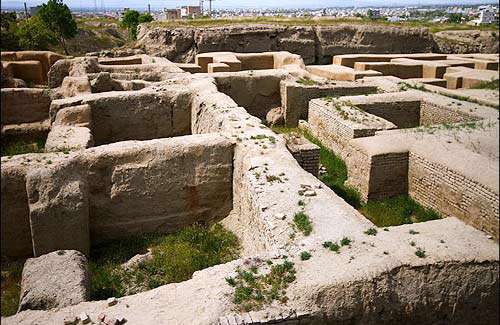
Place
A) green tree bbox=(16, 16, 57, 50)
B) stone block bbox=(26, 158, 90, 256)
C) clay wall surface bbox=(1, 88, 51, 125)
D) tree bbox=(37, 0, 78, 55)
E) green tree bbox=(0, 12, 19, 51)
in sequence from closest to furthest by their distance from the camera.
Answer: stone block bbox=(26, 158, 90, 256) < clay wall surface bbox=(1, 88, 51, 125) < green tree bbox=(0, 12, 19, 51) < green tree bbox=(16, 16, 57, 50) < tree bbox=(37, 0, 78, 55)

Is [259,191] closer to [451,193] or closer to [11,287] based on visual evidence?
[451,193]

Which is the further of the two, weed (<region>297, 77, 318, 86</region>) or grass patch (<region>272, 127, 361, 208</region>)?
weed (<region>297, 77, 318, 86</region>)

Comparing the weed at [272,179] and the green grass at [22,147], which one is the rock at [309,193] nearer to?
the weed at [272,179]

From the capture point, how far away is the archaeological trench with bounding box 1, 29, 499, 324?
4.16 m

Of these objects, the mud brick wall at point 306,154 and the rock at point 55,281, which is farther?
the mud brick wall at point 306,154

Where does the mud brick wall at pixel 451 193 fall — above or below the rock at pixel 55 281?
above

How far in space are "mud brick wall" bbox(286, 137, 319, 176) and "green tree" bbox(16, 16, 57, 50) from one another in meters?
20.3

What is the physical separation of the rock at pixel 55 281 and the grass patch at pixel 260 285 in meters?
1.87

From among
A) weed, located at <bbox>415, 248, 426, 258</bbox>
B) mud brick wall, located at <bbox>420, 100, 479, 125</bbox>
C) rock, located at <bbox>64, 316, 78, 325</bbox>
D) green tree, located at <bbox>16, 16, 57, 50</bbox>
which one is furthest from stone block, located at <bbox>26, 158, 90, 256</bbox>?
green tree, located at <bbox>16, 16, 57, 50</bbox>

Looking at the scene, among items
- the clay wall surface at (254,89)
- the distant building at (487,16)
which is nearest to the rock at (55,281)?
the distant building at (487,16)

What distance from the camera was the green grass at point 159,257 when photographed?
5938 millimetres

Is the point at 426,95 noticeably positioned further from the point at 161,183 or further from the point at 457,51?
the point at 457,51

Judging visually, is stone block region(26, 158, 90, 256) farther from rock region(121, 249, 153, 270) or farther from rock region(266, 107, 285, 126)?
rock region(266, 107, 285, 126)

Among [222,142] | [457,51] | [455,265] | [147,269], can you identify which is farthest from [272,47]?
[455,265]
